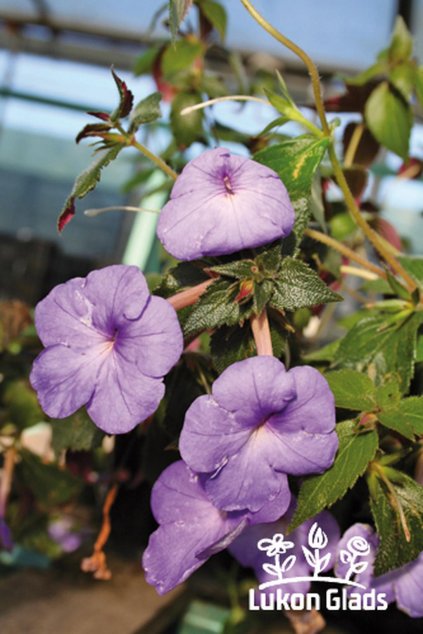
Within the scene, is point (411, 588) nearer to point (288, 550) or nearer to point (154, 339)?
point (288, 550)

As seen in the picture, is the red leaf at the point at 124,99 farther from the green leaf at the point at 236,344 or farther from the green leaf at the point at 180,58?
the green leaf at the point at 180,58

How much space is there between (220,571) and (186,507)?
14.5 inches

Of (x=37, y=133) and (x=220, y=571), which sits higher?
(x=220, y=571)

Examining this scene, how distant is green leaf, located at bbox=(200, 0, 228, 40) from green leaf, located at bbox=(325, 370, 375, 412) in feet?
1.49

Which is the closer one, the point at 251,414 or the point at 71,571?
the point at 251,414

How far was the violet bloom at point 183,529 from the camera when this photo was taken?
0.29 metres

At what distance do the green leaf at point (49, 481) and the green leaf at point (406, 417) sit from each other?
37 centimetres

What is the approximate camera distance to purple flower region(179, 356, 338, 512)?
26 centimetres

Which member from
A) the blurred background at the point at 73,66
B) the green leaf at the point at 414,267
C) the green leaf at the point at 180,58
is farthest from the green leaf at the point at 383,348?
the blurred background at the point at 73,66

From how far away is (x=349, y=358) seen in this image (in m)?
0.39

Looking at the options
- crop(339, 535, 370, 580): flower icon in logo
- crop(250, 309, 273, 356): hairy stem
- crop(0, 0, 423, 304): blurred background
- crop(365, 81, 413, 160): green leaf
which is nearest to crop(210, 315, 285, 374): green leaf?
crop(250, 309, 273, 356): hairy stem

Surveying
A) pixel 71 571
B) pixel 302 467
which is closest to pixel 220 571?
pixel 71 571

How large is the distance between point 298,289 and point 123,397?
9 centimetres

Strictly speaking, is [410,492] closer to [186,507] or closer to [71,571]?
[186,507]
